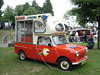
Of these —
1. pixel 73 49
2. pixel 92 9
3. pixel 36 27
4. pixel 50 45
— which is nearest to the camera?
pixel 73 49

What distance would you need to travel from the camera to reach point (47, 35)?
263 inches

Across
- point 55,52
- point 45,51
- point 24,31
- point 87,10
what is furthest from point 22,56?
point 87,10

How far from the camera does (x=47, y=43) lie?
263 inches

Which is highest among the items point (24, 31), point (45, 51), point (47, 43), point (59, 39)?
point (24, 31)

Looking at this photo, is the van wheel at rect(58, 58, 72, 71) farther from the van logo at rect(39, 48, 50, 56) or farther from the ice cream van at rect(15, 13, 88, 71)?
the van logo at rect(39, 48, 50, 56)

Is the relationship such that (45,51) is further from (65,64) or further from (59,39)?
(65,64)

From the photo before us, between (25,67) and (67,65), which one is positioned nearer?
(67,65)

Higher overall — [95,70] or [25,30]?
[25,30]

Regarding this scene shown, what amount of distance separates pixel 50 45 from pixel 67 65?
4.32ft

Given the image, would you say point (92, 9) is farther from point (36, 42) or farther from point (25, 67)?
point (25, 67)

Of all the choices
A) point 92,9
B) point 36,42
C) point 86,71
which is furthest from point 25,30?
point 92,9

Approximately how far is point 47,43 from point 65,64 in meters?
1.51

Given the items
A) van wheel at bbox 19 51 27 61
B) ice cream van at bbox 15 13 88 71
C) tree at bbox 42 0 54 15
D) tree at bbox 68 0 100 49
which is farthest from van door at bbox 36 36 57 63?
tree at bbox 42 0 54 15

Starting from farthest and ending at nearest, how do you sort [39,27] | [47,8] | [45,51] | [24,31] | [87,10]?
[47,8]
[87,10]
[24,31]
[39,27]
[45,51]
